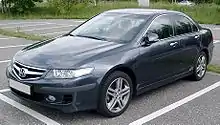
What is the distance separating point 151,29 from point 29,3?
89.8 feet

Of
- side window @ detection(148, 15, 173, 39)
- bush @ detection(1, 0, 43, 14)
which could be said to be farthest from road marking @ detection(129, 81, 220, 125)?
bush @ detection(1, 0, 43, 14)

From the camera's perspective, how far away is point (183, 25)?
211 inches

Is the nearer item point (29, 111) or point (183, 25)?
point (29, 111)

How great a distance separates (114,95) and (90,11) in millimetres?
24053

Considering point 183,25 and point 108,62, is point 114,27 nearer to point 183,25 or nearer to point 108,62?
point 108,62

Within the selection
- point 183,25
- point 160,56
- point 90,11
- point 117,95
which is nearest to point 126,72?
point 117,95

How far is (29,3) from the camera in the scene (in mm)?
29891

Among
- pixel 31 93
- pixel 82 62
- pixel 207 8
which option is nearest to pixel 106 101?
pixel 82 62

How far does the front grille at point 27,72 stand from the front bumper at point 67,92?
0.07 meters

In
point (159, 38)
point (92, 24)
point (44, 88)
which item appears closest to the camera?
point (44, 88)

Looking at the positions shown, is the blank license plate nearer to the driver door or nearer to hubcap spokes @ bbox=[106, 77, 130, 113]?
hubcap spokes @ bbox=[106, 77, 130, 113]

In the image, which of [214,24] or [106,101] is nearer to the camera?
[106,101]

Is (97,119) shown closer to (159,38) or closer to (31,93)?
(31,93)

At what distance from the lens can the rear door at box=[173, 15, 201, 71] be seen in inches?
201
